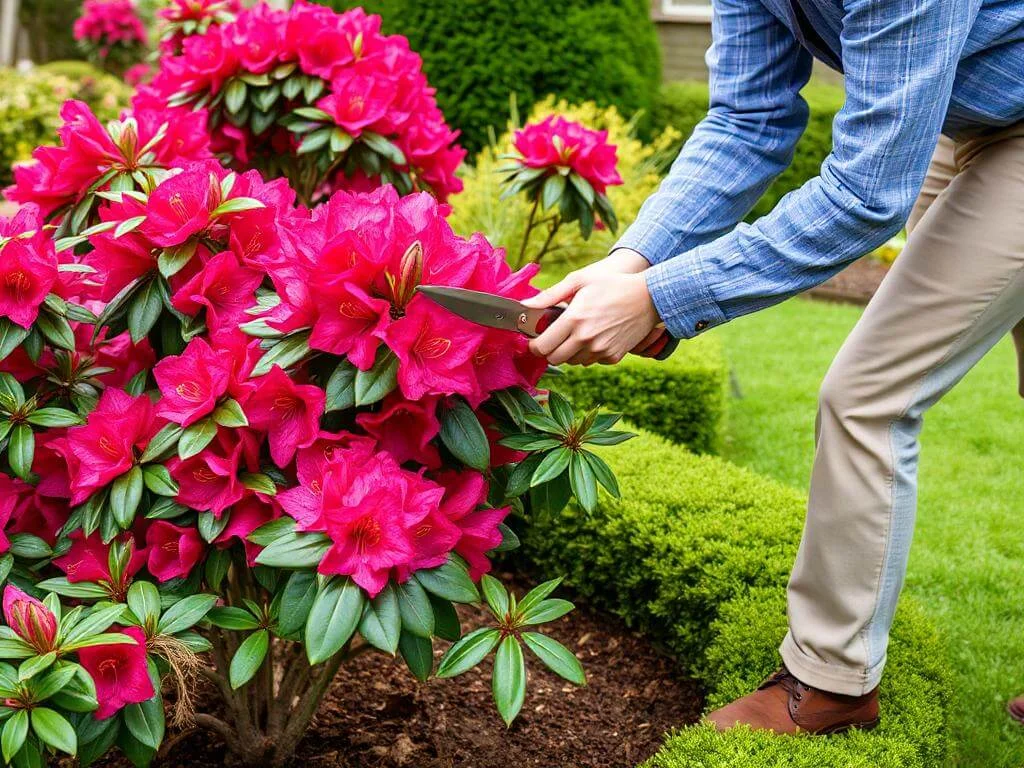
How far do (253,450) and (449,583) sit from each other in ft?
1.15

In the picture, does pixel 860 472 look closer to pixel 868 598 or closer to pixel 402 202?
pixel 868 598

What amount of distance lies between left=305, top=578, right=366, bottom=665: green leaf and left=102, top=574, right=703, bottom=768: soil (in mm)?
929

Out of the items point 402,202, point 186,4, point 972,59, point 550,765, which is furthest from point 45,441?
point 186,4

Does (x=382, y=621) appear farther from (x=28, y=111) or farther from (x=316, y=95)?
(x=28, y=111)

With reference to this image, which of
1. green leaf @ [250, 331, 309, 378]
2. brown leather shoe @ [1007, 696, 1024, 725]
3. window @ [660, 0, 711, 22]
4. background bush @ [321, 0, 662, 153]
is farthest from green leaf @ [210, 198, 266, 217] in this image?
window @ [660, 0, 711, 22]

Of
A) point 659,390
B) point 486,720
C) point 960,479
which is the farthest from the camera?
point 960,479

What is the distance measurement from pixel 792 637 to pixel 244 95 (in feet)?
6.75

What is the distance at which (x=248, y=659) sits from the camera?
5.24 feet

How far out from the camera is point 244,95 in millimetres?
2963

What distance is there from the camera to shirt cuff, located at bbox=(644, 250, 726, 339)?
1743mm

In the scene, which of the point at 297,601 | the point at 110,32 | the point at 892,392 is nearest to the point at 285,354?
the point at 297,601

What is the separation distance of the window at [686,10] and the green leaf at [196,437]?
1115cm

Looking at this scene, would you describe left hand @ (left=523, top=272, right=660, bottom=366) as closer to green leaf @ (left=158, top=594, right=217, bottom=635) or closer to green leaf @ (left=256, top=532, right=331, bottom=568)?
green leaf @ (left=256, top=532, right=331, bottom=568)

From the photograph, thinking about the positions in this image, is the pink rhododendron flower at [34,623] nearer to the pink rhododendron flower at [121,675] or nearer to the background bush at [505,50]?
the pink rhododendron flower at [121,675]
